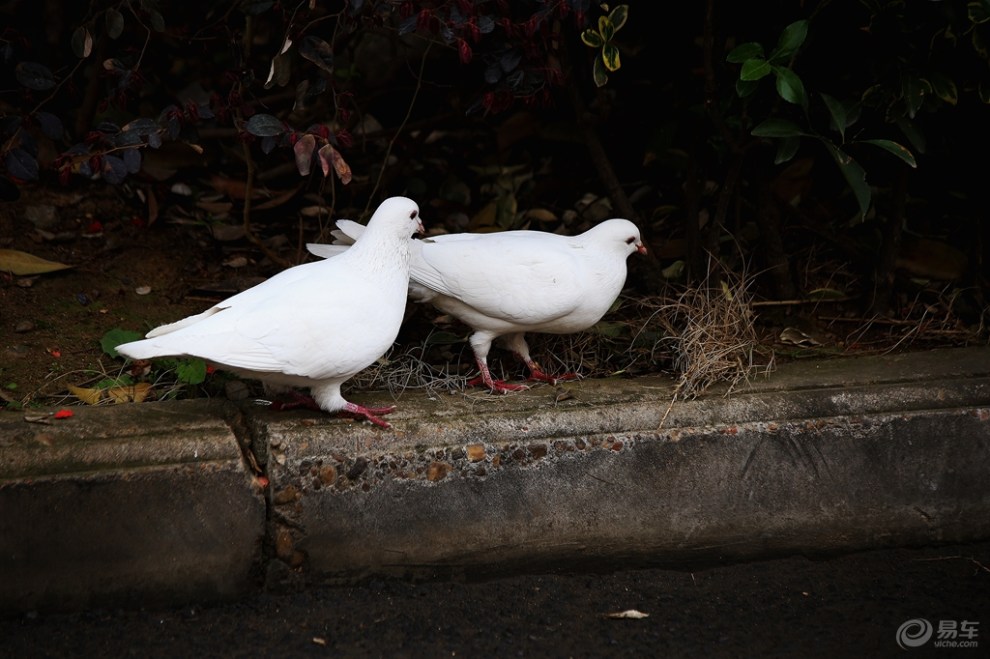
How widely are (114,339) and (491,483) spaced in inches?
54.4

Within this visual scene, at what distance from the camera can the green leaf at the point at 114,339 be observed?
3158 mm

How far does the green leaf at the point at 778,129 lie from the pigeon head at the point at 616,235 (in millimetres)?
527

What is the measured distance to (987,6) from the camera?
282cm

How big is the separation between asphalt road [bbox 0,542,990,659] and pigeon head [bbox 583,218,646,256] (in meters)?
1.06

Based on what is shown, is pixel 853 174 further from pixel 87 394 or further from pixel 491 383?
pixel 87 394

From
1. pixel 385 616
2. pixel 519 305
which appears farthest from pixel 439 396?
pixel 385 616

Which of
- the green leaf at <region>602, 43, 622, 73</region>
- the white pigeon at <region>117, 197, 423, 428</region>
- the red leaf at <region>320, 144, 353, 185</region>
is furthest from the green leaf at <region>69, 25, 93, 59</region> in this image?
the green leaf at <region>602, 43, 622, 73</region>

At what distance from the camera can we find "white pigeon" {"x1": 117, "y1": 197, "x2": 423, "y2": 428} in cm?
242

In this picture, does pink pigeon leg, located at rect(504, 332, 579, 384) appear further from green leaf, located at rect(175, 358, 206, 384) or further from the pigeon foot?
green leaf, located at rect(175, 358, 206, 384)

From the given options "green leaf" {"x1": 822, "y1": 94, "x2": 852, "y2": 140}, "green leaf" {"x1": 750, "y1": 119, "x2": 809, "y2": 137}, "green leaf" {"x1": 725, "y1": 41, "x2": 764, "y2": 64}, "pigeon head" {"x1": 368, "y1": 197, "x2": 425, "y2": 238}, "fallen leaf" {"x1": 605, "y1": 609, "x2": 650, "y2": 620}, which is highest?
"green leaf" {"x1": 725, "y1": 41, "x2": 764, "y2": 64}

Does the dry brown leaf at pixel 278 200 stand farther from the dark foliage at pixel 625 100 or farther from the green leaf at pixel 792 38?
the green leaf at pixel 792 38

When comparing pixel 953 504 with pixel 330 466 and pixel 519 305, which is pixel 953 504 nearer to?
pixel 519 305

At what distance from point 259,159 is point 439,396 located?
6.35ft

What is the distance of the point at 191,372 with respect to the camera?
10.0 feet
